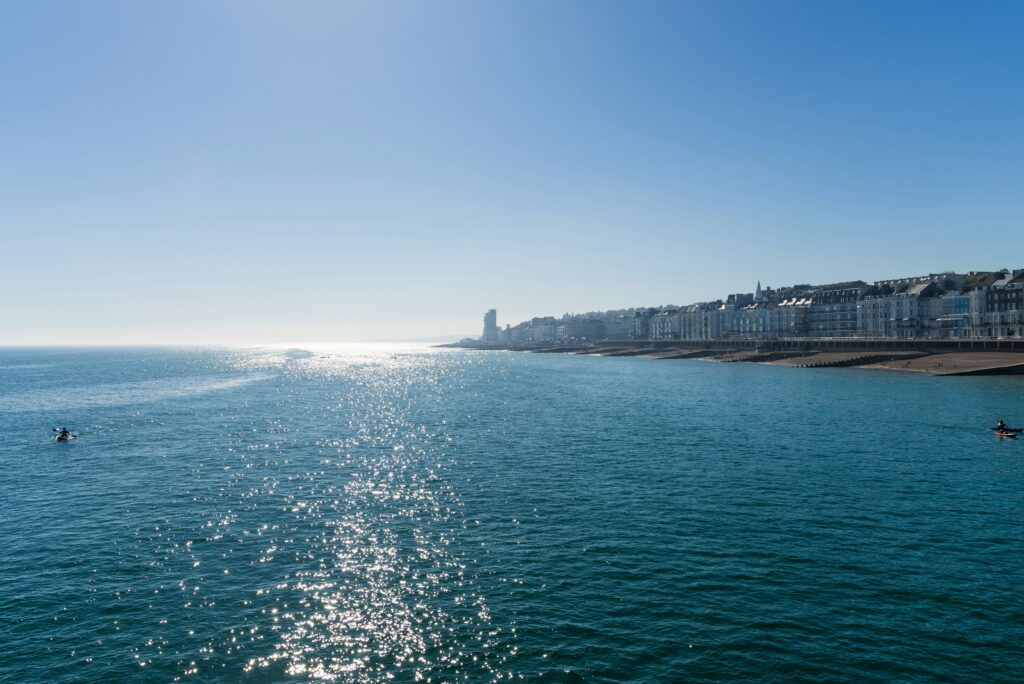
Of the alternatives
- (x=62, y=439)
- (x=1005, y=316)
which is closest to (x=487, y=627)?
(x=62, y=439)

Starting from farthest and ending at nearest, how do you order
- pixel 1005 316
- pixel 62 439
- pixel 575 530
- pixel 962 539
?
pixel 1005 316 < pixel 62 439 < pixel 575 530 < pixel 962 539

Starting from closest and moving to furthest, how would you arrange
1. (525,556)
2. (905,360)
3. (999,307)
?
1. (525,556)
2. (905,360)
3. (999,307)

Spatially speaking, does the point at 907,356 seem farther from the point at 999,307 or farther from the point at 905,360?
the point at 999,307

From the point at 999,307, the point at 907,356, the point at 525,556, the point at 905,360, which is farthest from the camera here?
the point at 999,307

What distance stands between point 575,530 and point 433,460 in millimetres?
23363

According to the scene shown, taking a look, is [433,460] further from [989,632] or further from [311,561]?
[989,632]

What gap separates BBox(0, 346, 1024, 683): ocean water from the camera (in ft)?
68.0

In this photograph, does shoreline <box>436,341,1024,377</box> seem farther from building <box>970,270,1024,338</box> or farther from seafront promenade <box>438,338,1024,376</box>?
building <box>970,270,1024,338</box>

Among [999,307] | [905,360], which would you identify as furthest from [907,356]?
[999,307]

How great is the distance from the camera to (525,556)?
2944 cm

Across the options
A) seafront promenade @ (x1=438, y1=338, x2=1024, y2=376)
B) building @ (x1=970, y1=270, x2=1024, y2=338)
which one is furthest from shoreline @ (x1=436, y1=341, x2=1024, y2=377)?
building @ (x1=970, y1=270, x2=1024, y2=338)

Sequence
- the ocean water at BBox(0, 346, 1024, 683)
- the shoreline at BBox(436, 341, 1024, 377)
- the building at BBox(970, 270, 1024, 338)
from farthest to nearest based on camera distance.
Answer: the building at BBox(970, 270, 1024, 338), the shoreline at BBox(436, 341, 1024, 377), the ocean water at BBox(0, 346, 1024, 683)

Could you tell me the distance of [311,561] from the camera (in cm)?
2945

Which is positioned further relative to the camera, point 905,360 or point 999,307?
point 999,307
